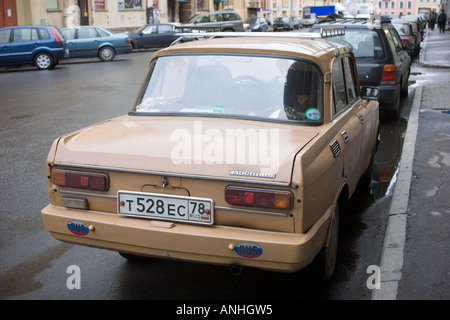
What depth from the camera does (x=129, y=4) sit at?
3888 centimetres

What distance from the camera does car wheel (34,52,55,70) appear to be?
70.2ft

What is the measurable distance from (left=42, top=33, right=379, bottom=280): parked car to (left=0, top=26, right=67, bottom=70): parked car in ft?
59.8

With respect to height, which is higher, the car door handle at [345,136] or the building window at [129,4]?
the building window at [129,4]

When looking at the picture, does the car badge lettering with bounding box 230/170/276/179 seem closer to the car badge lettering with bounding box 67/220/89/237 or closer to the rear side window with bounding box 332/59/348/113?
the car badge lettering with bounding box 67/220/89/237

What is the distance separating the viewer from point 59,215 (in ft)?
11.9

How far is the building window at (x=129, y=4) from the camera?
1494 inches

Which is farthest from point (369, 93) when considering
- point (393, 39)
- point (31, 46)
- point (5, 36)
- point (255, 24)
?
point (255, 24)

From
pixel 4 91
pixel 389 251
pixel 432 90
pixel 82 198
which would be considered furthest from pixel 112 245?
pixel 4 91

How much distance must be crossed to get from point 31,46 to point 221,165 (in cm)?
1988

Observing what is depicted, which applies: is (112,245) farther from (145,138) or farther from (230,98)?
(230,98)

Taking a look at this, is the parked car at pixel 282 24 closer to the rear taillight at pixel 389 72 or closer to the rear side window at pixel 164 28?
the rear side window at pixel 164 28

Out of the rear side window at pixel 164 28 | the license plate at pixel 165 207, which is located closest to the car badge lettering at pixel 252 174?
the license plate at pixel 165 207

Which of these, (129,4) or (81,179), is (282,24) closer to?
(129,4)
